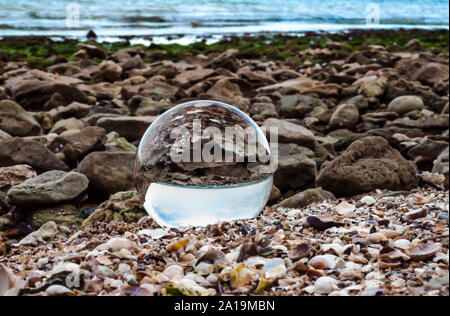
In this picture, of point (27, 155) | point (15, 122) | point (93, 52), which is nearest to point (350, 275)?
point (27, 155)

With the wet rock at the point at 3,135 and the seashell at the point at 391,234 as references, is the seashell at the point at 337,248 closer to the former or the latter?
the seashell at the point at 391,234

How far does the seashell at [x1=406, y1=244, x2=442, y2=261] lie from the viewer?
205cm

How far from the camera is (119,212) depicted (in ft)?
12.6

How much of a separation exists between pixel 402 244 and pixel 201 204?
3.14ft

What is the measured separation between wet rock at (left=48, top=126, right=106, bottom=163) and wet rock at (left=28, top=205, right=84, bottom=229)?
4.15 feet

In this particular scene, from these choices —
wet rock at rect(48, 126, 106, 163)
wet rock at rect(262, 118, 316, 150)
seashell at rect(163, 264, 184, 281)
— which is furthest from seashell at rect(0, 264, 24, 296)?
wet rock at rect(262, 118, 316, 150)

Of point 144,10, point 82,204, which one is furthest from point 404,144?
point 144,10

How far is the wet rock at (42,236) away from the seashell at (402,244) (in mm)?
2266

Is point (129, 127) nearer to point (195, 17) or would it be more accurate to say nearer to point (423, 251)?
point (423, 251)

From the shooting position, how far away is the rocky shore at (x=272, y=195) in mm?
2033

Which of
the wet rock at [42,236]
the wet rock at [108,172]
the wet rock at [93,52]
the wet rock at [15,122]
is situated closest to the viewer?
the wet rock at [42,236]

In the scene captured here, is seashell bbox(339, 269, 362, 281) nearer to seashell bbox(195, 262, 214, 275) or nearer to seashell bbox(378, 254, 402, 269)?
seashell bbox(378, 254, 402, 269)

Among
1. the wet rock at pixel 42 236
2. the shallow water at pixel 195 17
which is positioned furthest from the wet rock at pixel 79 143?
the shallow water at pixel 195 17

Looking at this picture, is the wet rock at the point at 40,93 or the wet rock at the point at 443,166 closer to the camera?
the wet rock at the point at 443,166
